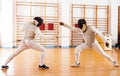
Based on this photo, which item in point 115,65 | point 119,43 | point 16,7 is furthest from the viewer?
point 119,43

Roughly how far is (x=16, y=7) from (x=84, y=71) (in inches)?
266

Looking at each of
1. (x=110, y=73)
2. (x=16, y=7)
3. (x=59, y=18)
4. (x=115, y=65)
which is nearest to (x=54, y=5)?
(x=59, y=18)

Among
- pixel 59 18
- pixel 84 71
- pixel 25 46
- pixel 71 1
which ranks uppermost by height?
pixel 71 1

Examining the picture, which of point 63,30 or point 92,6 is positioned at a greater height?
point 92,6

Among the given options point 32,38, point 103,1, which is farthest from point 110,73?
point 103,1

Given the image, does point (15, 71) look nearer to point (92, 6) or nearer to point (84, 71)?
point (84, 71)

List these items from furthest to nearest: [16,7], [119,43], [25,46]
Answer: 1. [119,43]
2. [16,7]
3. [25,46]

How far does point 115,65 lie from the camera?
6082 mm

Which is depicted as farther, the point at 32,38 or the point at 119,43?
the point at 119,43

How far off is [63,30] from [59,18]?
0.64 meters

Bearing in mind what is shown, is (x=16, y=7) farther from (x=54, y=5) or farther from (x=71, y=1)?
(x=71, y=1)

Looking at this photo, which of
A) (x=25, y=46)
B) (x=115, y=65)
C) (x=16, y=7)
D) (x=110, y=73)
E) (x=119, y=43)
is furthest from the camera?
(x=119, y=43)

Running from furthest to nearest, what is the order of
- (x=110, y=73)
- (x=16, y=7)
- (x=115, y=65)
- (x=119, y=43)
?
1. (x=119, y=43)
2. (x=16, y=7)
3. (x=115, y=65)
4. (x=110, y=73)

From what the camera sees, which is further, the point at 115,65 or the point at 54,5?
the point at 54,5
